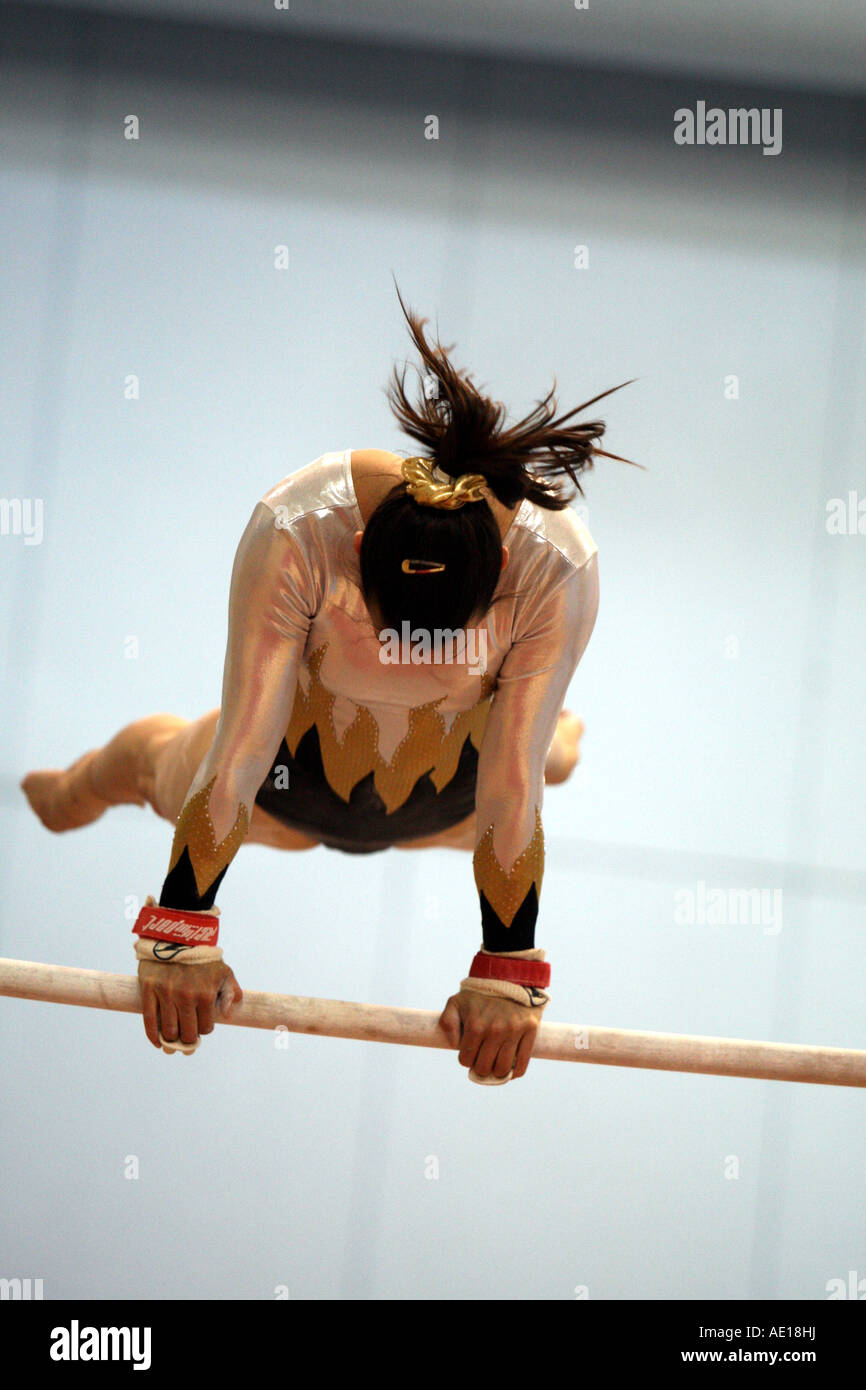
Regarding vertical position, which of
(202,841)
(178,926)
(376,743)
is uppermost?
(376,743)

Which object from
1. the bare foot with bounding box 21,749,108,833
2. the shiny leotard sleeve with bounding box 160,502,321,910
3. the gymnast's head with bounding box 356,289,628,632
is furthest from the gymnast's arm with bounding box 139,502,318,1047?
the bare foot with bounding box 21,749,108,833

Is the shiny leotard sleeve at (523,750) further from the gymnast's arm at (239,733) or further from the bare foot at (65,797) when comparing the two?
the bare foot at (65,797)

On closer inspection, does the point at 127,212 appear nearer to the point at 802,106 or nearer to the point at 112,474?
the point at 112,474

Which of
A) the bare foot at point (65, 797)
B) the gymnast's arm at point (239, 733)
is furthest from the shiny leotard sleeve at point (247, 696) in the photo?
the bare foot at point (65, 797)

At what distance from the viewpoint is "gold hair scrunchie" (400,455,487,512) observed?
1.27m

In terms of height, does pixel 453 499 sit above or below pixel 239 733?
above

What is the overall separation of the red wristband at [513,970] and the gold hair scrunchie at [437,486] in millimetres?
623

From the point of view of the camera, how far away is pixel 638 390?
11.3 feet

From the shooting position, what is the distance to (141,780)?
7.64ft

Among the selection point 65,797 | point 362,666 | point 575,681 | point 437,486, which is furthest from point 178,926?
point 575,681

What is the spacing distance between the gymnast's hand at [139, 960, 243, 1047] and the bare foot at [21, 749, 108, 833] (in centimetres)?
107

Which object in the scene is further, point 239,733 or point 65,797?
point 65,797

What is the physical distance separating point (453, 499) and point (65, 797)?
1.58 metres

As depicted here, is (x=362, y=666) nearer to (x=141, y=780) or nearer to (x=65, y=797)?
(x=141, y=780)
